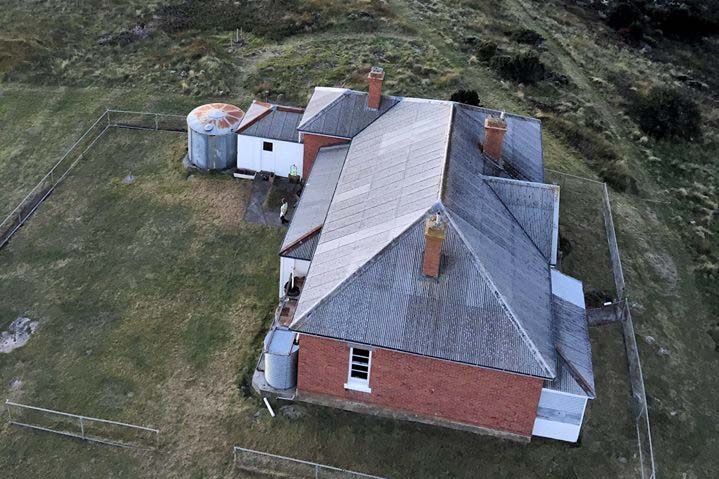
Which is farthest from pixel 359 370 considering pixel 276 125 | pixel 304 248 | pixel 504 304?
pixel 276 125

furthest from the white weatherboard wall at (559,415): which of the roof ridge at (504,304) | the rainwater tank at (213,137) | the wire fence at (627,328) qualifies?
the rainwater tank at (213,137)

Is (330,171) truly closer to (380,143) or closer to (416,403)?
(380,143)

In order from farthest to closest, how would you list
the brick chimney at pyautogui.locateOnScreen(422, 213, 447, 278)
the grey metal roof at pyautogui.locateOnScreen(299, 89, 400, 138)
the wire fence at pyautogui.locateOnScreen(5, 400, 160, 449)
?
the grey metal roof at pyautogui.locateOnScreen(299, 89, 400, 138) → the wire fence at pyautogui.locateOnScreen(5, 400, 160, 449) → the brick chimney at pyautogui.locateOnScreen(422, 213, 447, 278)

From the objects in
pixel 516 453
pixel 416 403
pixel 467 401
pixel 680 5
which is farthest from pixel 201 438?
pixel 680 5

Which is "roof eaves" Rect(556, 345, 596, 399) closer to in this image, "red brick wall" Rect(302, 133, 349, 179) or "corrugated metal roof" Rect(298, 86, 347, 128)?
"red brick wall" Rect(302, 133, 349, 179)

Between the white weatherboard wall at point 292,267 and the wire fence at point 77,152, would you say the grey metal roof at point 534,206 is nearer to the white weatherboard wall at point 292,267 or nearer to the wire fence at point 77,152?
the white weatherboard wall at point 292,267

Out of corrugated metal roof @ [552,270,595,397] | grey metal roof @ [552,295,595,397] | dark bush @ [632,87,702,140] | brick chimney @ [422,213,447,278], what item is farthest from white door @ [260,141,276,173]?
dark bush @ [632,87,702,140]

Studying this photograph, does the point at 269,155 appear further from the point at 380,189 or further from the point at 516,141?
the point at 516,141
